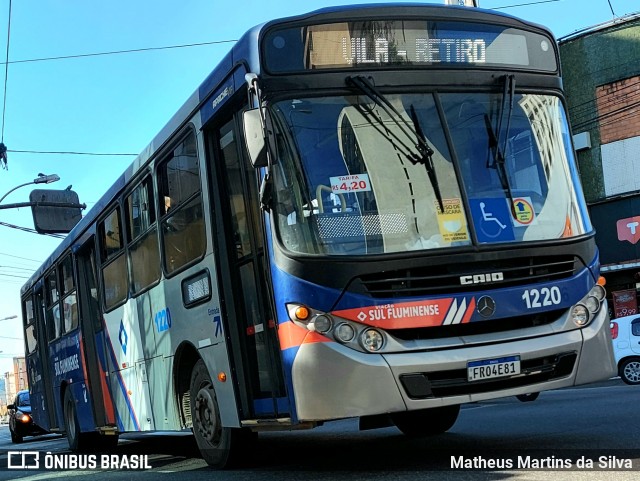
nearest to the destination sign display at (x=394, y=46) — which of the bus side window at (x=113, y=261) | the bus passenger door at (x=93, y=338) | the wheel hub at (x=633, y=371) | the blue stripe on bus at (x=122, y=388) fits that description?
the bus side window at (x=113, y=261)

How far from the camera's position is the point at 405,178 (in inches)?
237

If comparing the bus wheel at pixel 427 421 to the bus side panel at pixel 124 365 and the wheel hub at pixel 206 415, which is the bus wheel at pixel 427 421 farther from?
the bus side panel at pixel 124 365

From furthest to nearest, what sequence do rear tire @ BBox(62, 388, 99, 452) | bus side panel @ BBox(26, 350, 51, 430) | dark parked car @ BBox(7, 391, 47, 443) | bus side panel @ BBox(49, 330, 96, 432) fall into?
1. dark parked car @ BBox(7, 391, 47, 443)
2. bus side panel @ BBox(26, 350, 51, 430)
3. rear tire @ BBox(62, 388, 99, 452)
4. bus side panel @ BBox(49, 330, 96, 432)

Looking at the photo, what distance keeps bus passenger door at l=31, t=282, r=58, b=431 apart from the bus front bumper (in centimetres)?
992

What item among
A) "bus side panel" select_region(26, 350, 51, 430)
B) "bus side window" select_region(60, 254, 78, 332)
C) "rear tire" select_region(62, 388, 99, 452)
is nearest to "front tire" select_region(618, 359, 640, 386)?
"rear tire" select_region(62, 388, 99, 452)

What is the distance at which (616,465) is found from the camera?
5699mm

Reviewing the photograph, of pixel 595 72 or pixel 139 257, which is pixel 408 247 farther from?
pixel 595 72

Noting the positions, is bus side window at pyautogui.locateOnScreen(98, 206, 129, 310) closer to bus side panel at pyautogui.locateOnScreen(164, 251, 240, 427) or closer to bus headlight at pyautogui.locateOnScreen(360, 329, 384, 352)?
bus side panel at pyautogui.locateOnScreen(164, 251, 240, 427)

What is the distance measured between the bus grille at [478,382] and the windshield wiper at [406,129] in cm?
129

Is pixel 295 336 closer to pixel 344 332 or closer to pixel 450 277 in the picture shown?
pixel 344 332

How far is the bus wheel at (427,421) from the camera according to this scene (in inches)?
343

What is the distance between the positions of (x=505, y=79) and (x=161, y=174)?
3506mm

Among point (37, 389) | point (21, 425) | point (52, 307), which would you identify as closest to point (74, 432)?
point (52, 307)

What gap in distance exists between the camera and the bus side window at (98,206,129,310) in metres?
9.74
